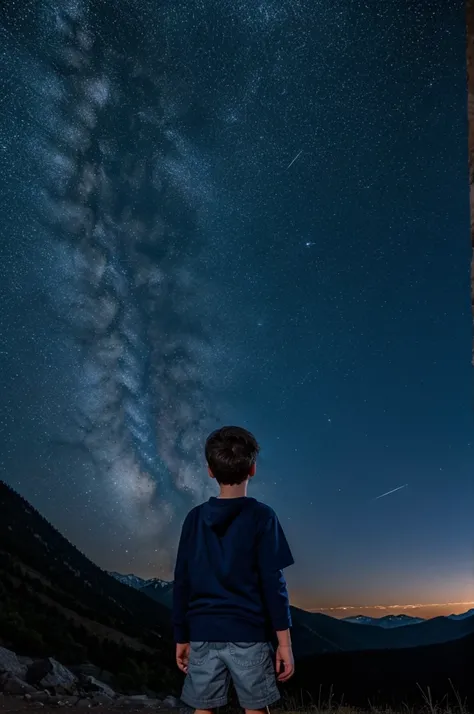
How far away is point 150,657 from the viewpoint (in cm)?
2455

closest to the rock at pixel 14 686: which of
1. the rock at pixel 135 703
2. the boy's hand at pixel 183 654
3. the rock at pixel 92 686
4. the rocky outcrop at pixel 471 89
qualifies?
the rock at pixel 135 703

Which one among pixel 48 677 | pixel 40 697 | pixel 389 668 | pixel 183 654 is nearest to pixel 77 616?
pixel 389 668

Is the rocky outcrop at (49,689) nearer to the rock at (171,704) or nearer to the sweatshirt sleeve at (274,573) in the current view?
the rock at (171,704)

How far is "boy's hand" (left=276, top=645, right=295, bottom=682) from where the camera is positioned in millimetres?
2293

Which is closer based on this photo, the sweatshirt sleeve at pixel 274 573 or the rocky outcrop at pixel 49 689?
the sweatshirt sleeve at pixel 274 573

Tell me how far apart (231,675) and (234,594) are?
316 millimetres

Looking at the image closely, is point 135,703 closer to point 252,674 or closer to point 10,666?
point 10,666

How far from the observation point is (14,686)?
25.7 ft

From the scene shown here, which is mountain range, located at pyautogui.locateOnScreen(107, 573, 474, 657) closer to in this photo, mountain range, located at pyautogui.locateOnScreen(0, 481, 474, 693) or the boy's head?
mountain range, located at pyautogui.locateOnScreen(0, 481, 474, 693)

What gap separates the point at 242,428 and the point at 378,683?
29.9 metres

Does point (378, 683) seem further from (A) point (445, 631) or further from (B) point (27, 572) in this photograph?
(A) point (445, 631)

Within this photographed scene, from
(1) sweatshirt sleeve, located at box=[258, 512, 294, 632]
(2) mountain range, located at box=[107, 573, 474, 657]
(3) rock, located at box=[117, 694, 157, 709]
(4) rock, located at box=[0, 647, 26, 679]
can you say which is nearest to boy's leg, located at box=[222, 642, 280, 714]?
(1) sweatshirt sleeve, located at box=[258, 512, 294, 632]

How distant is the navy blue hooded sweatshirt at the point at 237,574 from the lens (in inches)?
92.3

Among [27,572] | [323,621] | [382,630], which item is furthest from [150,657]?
[382,630]
